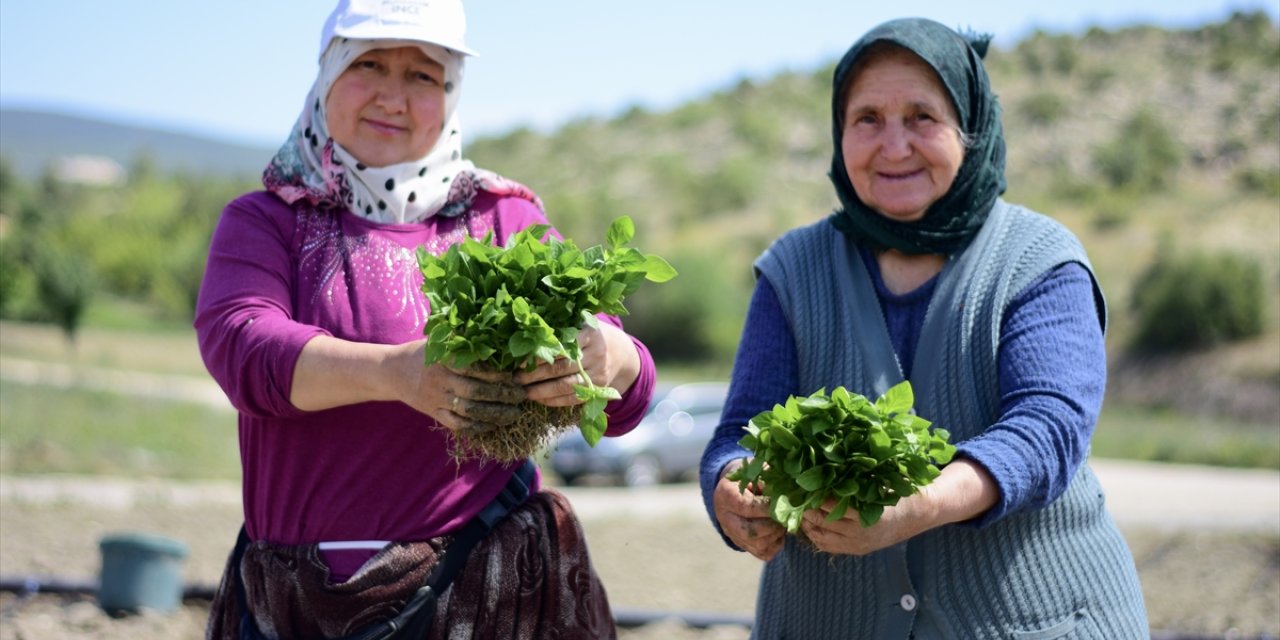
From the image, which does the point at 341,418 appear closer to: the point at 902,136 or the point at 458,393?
the point at 458,393

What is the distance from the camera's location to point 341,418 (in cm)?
270

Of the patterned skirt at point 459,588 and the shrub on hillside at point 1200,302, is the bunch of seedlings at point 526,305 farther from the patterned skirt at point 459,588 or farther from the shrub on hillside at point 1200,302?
the shrub on hillside at point 1200,302

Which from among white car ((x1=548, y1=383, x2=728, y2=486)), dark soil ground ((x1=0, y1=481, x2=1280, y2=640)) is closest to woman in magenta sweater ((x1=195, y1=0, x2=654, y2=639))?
dark soil ground ((x1=0, y1=481, x2=1280, y2=640))

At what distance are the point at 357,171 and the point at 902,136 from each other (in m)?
1.14

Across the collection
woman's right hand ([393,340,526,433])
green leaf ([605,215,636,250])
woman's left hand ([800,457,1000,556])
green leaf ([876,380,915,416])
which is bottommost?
woman's left hand ([800,457,1000,556])

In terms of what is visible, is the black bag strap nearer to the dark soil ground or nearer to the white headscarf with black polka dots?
the white headscarf with black polka dots

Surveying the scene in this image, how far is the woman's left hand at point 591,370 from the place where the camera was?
2.43 meters

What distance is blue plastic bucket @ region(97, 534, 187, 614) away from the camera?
5.96 metres

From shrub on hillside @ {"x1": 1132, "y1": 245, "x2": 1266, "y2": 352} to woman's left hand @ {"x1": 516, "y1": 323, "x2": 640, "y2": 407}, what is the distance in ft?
97.9

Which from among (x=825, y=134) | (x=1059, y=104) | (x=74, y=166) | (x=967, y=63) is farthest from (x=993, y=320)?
(x=74, y=166)

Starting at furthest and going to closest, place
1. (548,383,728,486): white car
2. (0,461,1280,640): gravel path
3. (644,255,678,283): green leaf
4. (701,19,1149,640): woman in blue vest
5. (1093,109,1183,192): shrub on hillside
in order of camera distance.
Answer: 1. (1093,109,1183,192): shrub on hillside
2. (548,383,728,486): white car
3. (0,461,1280,640): gravel path
4. (701,19,1149,640): woman in blue vest
5. (644,255,678,283): green leaf

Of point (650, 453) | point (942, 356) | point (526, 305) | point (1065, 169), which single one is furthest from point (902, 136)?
point (1065, 169)

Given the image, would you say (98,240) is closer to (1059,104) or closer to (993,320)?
(1059,104)

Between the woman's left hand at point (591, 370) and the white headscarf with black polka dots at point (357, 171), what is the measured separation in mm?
509
